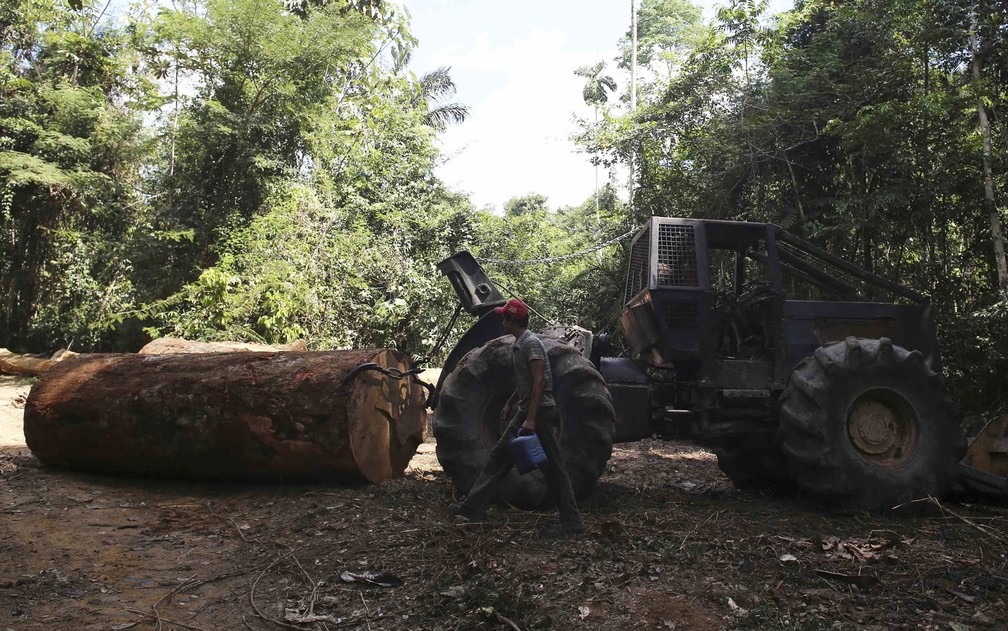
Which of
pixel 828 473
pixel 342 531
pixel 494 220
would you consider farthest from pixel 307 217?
pixel 828 473

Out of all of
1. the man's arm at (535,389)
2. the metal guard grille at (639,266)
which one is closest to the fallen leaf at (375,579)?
the man's arm at (535,389)

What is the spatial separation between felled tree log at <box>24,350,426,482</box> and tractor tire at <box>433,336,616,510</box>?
3.13 feet

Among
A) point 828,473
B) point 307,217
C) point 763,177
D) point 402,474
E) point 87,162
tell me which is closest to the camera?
point 828,473

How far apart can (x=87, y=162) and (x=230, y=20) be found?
18.8 ft

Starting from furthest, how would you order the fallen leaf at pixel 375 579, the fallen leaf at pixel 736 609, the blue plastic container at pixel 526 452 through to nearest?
the blue plastic container at pixel 526 452 → the fallen leaf at pixel 375 579 → the fallen leaf at pixel 736 609

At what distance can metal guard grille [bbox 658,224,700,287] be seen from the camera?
5973 mm

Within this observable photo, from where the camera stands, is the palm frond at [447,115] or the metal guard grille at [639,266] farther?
the palm frond at [447,115]

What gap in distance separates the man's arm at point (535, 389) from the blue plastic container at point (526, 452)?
110 millimetres

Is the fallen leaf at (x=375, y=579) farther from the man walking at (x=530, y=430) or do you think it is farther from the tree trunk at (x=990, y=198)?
the tree trunk at (x=990, y=198)

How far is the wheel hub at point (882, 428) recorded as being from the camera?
5.66 metres

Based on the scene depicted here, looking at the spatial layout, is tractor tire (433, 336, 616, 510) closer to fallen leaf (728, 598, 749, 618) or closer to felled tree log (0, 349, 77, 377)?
fallen leaf (728, 598, 749, 618)

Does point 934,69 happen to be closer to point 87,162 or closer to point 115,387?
point 115,387

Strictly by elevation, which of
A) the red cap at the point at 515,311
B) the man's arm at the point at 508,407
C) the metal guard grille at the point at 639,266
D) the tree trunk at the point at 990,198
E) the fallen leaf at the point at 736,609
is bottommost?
the fallen leaf at the point at 736,609

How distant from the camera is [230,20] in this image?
1530 centimetres
